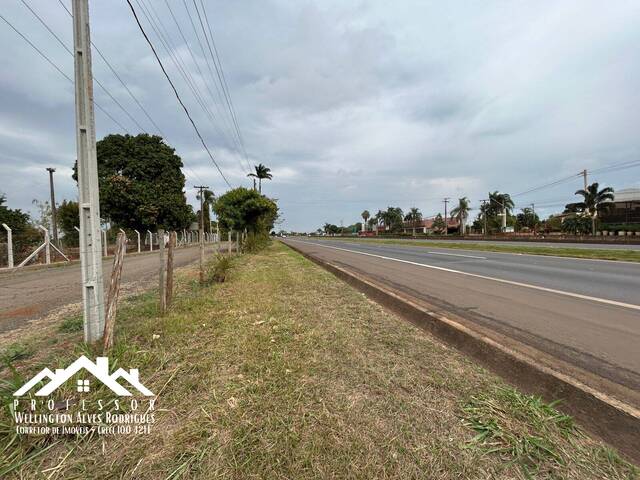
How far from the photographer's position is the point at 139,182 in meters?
31.9

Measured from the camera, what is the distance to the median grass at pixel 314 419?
1.73 metres

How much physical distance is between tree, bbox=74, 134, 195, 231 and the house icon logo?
107 feet

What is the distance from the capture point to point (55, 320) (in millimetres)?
5039

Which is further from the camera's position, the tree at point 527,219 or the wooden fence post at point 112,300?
the tree at point 527,219

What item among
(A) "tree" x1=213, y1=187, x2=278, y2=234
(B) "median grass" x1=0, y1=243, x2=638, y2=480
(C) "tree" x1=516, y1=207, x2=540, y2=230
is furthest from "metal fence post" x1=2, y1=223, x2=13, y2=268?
(C) "tree" x1=516, y1=207, x2=540, y2=230

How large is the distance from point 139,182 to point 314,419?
3642 centimetres

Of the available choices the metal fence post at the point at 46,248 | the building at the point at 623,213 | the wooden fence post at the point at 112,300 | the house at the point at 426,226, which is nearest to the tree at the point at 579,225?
the building at the point at 623,213

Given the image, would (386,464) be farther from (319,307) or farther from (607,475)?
(319,307)

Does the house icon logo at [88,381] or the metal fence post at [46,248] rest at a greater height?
the metal fence post at [46,248]

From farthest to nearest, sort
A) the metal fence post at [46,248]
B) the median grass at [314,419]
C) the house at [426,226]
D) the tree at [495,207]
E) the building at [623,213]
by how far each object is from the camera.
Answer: the house at [426,226]
the tree at [495,207]
the building at [623,213]
the metal fence post at [46,248]
the median grass at [314,419]

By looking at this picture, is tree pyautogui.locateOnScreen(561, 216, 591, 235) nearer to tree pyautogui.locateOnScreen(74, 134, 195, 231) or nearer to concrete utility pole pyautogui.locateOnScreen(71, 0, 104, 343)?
tree pyautogui.locateOnScreen(74, 134, 195, 231)

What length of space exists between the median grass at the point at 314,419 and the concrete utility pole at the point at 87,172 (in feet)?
1.51

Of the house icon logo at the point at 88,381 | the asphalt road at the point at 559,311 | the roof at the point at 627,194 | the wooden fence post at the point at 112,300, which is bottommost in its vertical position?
the asphalt road at the point at 559,311

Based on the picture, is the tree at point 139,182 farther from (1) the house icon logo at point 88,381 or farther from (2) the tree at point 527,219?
(2) the tree at point 527,219
